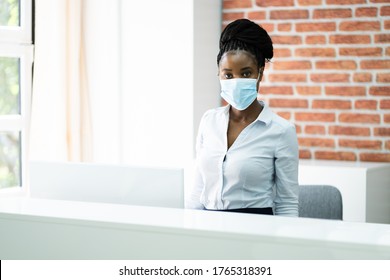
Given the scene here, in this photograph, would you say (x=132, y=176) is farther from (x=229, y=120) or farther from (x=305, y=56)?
(x=305, y=56)

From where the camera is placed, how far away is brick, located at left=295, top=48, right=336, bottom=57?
13.6ft

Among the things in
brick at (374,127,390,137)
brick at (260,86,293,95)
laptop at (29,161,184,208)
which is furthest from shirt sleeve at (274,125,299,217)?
brick at (260,86,293,95)

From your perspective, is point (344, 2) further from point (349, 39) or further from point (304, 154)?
point (304, 154)

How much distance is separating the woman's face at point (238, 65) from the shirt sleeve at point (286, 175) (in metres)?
0.24

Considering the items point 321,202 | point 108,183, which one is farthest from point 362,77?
point 108,183

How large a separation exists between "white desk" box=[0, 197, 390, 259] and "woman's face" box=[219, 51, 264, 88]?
750mm

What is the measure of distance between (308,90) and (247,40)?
5.98 ft

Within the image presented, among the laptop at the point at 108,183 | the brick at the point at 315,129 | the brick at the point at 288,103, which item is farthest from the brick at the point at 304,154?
the laptop at the point at 108,183

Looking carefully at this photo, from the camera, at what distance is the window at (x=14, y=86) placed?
13.2ft

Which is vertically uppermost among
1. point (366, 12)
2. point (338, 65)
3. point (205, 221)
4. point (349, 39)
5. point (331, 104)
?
point (366, 12)

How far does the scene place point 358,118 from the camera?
4.10 metres

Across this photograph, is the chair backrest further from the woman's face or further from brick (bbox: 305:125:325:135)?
brick (bbox: 305:125:325:135)

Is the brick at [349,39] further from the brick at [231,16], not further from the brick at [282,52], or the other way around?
the brick at [231,16]

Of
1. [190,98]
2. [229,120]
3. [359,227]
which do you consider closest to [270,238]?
[359,227]
